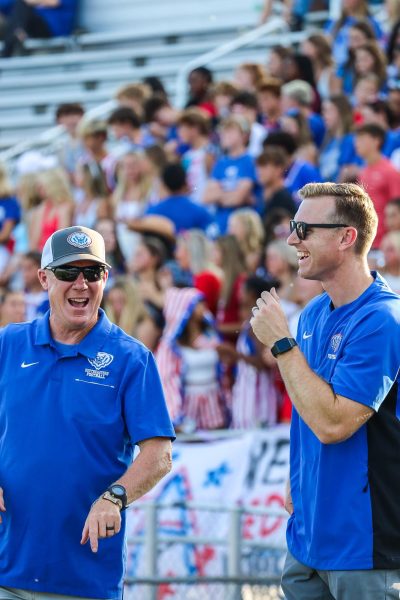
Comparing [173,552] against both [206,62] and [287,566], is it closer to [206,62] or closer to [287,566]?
[287,566]

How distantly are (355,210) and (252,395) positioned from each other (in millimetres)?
5054

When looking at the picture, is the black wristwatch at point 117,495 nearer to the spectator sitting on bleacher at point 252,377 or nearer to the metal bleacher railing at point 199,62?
the spectator sitting on bleacher at point 252,377

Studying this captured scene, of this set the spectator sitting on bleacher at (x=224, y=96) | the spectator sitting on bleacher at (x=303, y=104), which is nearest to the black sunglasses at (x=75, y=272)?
the spectator sitting on bleacher at (x=303, y=104)

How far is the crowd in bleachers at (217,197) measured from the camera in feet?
34.8

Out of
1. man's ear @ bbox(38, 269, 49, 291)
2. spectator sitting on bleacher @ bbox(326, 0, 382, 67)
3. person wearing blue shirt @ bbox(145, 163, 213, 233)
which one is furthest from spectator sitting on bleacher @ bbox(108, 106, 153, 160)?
man's ear @ bbox(38, 269, 49, 291)

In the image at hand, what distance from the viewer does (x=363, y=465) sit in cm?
505

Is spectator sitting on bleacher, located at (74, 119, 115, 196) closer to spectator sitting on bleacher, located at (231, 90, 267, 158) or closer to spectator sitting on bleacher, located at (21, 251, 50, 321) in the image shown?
spectator sitting on bleacher, located at (231, 90, 267, 158)

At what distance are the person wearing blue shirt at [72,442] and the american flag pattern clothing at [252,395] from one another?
4.73 metres

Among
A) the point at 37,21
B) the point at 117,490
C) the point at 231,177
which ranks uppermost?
the point at 37,21

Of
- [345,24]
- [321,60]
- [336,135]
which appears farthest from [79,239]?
[345,24]

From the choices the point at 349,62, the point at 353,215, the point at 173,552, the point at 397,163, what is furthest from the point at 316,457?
the point at 349,62

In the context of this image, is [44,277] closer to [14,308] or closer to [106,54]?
[14,308]

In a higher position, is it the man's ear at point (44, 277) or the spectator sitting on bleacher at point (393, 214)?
the spectator sitting on bleacher at point (393, 214)

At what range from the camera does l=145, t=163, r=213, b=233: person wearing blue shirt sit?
41.8 feet
